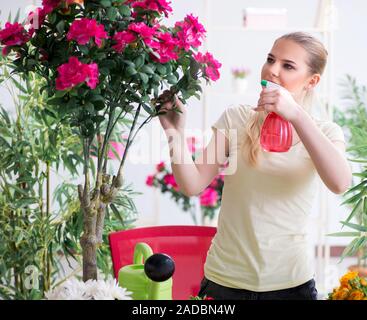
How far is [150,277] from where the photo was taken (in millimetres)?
896

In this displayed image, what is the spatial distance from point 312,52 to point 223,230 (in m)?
0.40

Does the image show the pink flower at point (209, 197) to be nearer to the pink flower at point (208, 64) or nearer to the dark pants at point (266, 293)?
the dark pants at point (266, 293)

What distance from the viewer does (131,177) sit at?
4.83 m

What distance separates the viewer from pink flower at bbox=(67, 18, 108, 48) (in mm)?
929

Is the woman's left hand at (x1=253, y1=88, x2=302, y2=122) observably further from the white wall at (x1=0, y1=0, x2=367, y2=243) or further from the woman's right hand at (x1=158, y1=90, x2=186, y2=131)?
the white wall at (x1=0, y1=0, x2=367, y2=243)

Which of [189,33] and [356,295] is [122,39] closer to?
[189,33]

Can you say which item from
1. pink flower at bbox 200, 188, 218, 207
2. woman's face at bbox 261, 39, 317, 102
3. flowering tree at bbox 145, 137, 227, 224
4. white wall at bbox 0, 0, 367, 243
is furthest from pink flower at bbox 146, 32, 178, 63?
white wall at bbox 0, 0, 367, 243

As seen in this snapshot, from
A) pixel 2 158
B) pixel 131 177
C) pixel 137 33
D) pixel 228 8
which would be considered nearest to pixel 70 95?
pixel 137 33

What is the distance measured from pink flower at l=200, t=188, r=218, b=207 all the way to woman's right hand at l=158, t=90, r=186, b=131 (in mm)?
2381

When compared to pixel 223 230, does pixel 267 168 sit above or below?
above

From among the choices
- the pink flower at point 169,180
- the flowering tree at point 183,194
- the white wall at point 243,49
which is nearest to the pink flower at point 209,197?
the flowering tree at point 183,194

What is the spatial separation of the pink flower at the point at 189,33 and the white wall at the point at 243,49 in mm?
3746
